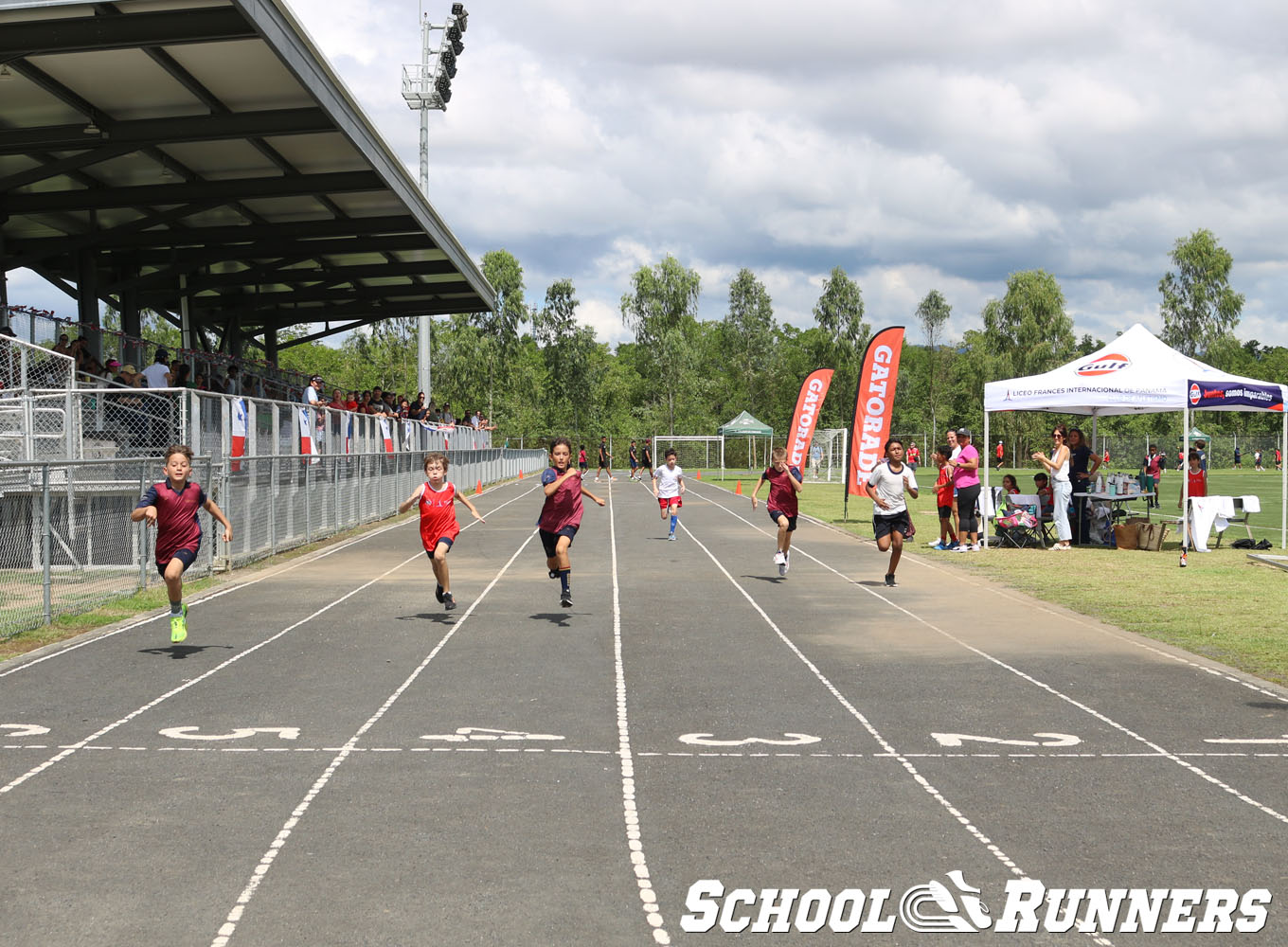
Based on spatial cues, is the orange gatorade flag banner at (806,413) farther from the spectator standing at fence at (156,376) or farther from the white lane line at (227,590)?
the spectator standing at fence at (156,376)

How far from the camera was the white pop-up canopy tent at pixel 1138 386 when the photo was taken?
1881 cm

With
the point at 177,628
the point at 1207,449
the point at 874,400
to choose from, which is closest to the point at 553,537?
the point at 177,628

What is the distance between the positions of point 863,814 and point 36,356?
621 inches

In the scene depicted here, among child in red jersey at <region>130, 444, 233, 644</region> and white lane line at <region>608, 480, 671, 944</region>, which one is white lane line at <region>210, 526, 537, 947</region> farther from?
child in red jersey at <region>130, 444, 233, 644</region>

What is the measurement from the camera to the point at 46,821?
5.44 metres

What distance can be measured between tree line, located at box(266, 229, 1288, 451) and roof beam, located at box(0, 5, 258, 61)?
53.4 m

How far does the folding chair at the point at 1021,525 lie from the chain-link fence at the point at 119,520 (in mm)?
12362

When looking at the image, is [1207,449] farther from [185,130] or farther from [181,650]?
[181,650]

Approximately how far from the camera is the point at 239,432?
1727 centimetres

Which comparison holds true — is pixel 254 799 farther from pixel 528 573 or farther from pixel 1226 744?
pixel 528 573

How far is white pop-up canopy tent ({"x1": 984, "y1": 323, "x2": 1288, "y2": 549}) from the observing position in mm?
18812

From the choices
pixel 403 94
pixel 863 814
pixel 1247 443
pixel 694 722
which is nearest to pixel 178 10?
pixel 694 722

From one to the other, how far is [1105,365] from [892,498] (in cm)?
695

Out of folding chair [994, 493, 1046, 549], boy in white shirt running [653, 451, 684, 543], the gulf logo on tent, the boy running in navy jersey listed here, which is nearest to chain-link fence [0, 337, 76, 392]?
the boy running in navy jersey
